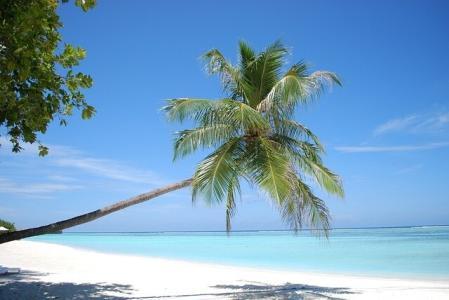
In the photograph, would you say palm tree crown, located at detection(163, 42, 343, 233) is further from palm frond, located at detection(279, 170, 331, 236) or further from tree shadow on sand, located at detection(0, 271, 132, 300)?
tree shadow on sand, located at detection(0, 271, 132, 300)

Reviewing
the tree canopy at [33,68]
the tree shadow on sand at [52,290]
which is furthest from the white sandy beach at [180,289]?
the tree canopy at [33,68]

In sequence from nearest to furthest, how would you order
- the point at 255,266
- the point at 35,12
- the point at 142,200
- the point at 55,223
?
the point at 35,12
the point at 55,223
the point at 142,200
the point at 255,266

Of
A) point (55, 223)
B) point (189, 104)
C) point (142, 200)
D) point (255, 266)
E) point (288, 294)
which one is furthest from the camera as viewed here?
point (255, 266)

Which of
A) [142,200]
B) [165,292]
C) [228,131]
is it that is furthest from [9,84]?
[165,292]

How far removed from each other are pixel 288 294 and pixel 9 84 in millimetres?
6914

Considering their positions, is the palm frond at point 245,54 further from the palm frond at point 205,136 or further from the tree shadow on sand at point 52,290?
the tree shadow on sand at point 52,290

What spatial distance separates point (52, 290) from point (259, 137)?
17.5ft

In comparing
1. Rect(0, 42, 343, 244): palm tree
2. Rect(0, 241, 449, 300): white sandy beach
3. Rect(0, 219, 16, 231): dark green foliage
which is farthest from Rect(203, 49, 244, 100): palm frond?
Rect(0, 219, 16, 231): dark green foliage

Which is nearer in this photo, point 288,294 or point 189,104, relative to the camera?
point 189,104

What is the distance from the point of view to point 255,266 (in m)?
18.2

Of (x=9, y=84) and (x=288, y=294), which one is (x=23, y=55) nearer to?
(x=9, y=84)

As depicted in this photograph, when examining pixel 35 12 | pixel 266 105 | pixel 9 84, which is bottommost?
pixel 9 84

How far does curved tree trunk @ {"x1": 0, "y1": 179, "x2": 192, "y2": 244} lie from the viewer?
7238 millimetres

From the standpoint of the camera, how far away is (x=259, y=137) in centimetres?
869
